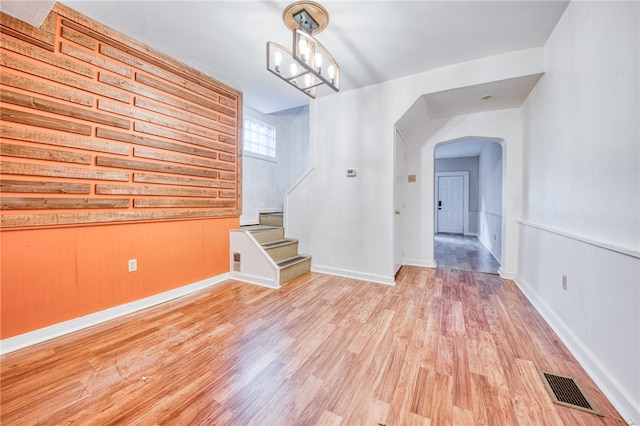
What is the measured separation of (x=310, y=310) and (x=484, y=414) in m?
1.50

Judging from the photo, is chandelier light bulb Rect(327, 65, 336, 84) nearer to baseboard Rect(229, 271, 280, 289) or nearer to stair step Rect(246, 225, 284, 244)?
stair step Rect(246, 225, 284, 244)

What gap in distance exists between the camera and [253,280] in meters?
3.18

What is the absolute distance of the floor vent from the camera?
4.17ft

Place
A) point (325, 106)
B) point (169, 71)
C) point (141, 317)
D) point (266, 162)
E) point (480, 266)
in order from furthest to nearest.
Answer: point (266, 162) → point (480, 266) → point (325, 106) → point (169, 71) → point (141, 317)

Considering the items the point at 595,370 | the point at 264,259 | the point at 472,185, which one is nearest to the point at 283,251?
the point at 264,259

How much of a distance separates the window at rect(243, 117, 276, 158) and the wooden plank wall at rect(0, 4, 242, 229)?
109 centimetres

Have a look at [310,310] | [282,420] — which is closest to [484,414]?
[282,420]

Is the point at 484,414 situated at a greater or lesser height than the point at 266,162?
lesser

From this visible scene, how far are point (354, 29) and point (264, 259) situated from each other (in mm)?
2654

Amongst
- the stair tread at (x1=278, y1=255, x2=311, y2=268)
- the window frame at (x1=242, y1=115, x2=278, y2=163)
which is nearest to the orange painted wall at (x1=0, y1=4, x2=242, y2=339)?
the stair tread at (x1=278, y1=255, x2=311, y2=268)

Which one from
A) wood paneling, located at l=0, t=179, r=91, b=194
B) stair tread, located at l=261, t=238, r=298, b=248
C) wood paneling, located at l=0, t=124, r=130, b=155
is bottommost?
stair tread, located at l=261, t=238, r=298, b=248

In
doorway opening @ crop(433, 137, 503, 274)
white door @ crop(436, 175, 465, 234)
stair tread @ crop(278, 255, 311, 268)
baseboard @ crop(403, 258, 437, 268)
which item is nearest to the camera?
stair tread @ crop(278, 255, 311, 268)

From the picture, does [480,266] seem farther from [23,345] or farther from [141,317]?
[23,345]

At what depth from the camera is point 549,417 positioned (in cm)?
121
